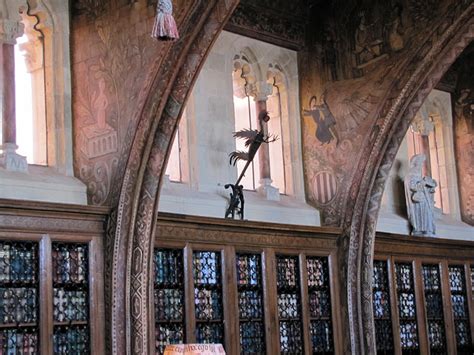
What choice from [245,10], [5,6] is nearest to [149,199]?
[5,6]

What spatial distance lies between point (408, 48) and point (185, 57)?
3693 mm

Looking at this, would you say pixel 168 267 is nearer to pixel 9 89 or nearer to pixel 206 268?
pixel 206 268

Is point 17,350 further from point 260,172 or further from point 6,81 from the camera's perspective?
point 260,172

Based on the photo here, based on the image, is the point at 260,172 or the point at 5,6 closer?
the point at 5,6

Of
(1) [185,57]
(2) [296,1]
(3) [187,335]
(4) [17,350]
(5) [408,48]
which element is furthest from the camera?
(2) [296,1]

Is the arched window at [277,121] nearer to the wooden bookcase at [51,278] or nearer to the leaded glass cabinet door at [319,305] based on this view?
the leaded glass cabinet door at [319,305]

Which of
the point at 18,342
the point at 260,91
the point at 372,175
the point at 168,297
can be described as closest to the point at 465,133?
the point at 372,175

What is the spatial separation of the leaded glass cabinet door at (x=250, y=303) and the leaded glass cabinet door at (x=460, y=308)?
15.0 ft

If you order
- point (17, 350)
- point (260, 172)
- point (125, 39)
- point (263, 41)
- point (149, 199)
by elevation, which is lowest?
point (17, 350)

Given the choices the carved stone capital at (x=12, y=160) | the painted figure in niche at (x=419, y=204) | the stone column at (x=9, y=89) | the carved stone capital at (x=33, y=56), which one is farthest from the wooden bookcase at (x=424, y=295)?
the stone column at (x=9, y=89)

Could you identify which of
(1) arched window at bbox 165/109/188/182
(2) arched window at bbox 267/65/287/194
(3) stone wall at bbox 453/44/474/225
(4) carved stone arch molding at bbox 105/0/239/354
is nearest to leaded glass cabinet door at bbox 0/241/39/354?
(4) carved stone arch molding at bbox 105/0/239/354

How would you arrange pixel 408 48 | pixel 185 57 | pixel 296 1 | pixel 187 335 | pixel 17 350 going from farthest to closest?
pixel 296 1, pixel 408 48, pixel 187 335, pixel 185 57, pixel 17 350

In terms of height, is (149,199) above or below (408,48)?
below

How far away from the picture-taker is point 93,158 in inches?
405
